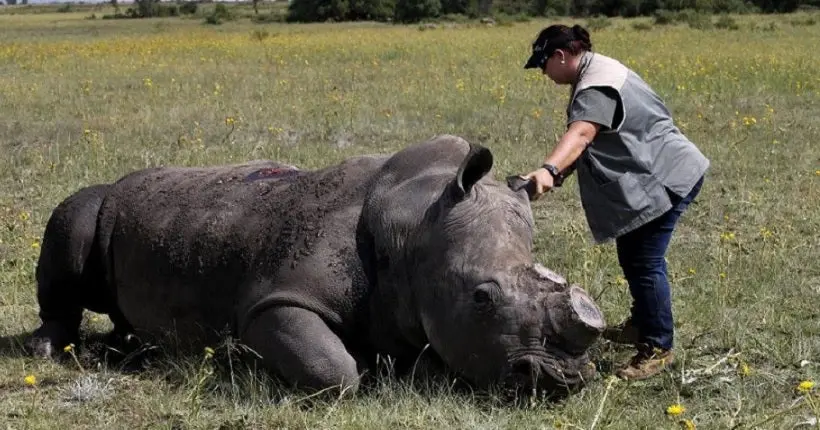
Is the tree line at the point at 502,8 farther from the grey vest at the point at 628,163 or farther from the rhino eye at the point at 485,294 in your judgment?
the rhino eye at the point at 485,294

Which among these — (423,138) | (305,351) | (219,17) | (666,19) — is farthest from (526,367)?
(219,17)

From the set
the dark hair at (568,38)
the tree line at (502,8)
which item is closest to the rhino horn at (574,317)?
the dark hair at (568,38)

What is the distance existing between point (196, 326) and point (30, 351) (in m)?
1.16

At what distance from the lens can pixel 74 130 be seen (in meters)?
13.4

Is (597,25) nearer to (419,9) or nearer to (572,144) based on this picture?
(419,9)

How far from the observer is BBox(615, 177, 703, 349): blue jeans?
16.8ft

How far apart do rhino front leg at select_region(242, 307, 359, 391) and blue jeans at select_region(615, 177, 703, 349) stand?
1611 millimetres

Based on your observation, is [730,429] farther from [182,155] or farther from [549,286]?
[182,155]

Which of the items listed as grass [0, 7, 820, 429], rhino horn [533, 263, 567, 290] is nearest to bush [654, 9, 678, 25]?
grass [0, 7, 820, 429]

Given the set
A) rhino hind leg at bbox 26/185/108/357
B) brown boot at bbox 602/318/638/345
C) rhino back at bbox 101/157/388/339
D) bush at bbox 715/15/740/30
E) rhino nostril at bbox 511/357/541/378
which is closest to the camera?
rhino nostril at bbox 511/357/541/378

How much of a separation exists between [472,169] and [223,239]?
4.90ft

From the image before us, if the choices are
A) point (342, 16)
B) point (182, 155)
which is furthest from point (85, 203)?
point (342, 16)

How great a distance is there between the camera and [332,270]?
15.4 feet

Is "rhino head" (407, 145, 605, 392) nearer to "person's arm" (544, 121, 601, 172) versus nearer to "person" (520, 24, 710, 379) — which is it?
"person's arm" (544, 121, 601, 172)
